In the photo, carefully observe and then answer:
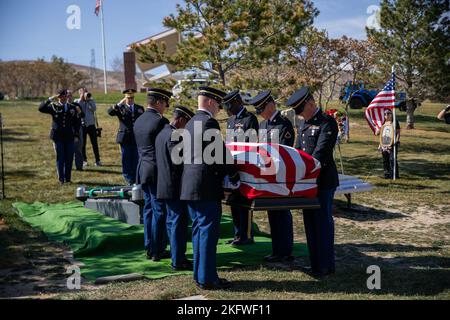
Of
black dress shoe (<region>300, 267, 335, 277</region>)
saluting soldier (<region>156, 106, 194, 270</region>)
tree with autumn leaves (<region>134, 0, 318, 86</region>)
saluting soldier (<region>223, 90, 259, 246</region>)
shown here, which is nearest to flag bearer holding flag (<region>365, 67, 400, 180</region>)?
tree with autumn leaves (<region>134, 0, 318, 86</region>)

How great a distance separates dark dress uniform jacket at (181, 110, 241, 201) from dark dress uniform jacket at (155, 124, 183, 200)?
1.63ft

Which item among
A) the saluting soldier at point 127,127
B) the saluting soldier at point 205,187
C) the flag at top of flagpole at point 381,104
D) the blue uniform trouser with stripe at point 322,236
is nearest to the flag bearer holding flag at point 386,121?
the flag at top of flagpole at point 381,104

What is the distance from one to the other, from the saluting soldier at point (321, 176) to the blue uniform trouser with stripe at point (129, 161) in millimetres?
5916

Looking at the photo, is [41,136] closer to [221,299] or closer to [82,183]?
[82,183]

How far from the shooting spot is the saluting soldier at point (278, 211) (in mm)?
6820

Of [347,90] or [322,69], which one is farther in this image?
[347,90]

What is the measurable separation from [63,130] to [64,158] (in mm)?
597

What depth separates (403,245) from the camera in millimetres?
7738

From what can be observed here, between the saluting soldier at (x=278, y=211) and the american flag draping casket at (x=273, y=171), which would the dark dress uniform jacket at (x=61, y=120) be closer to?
the saluting soldier at (x=278, y=211)

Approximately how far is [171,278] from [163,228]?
0.86m

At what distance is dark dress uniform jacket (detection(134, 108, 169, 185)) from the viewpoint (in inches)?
263

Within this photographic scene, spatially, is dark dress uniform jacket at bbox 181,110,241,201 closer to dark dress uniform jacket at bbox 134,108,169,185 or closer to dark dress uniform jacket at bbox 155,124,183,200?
dark dress uniform jacket at bbox 155,124,183,200
